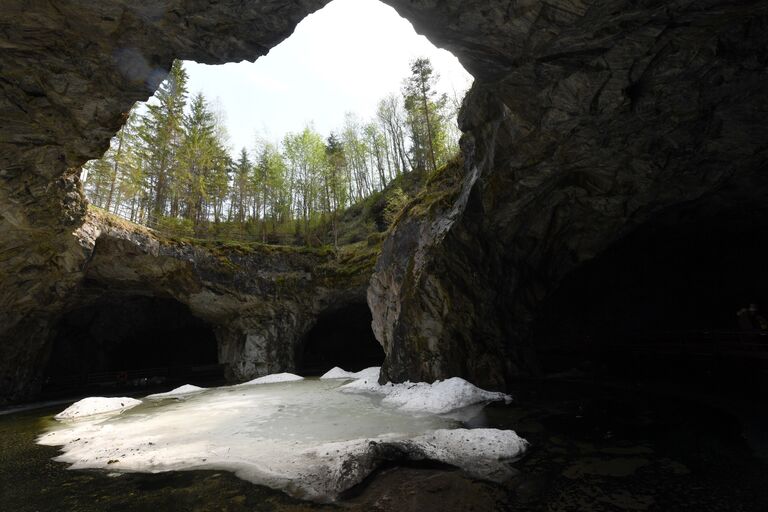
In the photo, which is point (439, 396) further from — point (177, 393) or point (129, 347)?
point (129, 347)

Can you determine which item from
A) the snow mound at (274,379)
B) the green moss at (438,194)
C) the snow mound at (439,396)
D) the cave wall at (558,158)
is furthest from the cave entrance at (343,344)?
the snow mound at (439,396)

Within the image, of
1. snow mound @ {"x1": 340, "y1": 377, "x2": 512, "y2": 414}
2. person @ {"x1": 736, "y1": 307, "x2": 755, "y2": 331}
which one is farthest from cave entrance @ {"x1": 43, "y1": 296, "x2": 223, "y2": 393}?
person @ {"x1": 736, "y1": 307, "x2": 755, "y2": 331}

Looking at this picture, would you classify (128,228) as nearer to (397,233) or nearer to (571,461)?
(397,233)

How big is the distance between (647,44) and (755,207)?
33.0ft

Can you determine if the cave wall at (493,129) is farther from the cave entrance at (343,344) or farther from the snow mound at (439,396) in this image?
the cave entrance at (343,344)

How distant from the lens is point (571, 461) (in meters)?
6.08

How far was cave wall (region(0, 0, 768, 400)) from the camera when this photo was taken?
24.3 feet

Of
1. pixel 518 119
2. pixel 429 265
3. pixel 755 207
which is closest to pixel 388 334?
pixel 429 265

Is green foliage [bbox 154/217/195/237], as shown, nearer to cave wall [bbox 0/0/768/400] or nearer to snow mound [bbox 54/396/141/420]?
cave wall [bbox 0/0/768/400]

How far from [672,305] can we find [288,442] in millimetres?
21128

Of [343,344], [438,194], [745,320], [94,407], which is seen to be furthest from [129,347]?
[745,320]

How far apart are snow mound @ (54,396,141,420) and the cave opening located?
19.4m

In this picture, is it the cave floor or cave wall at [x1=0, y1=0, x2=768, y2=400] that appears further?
cave wall at [x1=0, y1=0, x2=768, y2=400]

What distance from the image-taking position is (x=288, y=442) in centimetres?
805
